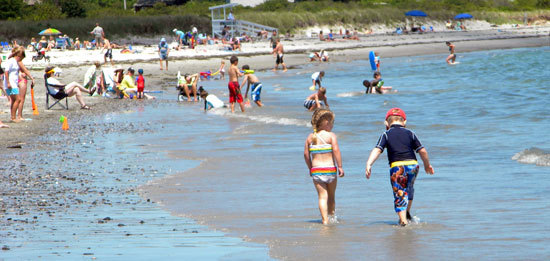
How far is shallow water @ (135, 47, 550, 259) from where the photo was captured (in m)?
6.34

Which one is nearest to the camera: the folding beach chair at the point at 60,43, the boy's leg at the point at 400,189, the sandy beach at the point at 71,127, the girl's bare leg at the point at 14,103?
the boy's leg at the point at 400,189

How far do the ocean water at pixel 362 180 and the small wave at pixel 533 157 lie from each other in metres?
0.02

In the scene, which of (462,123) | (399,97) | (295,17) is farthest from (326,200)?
(295,17)

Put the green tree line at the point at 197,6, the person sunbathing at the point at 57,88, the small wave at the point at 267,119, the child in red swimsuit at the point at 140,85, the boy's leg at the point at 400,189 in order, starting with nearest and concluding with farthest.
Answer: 1. the boy's leg at the point at 400,189
2. the small wave at the point at 267,119
3. the person sunbathing at the point at 57,88
4. the child in red swimsuit at the point at 140,85
5. the green tree line at the point at 197,6

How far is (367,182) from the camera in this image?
9367 millimetres

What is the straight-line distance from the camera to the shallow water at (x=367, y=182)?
634cm

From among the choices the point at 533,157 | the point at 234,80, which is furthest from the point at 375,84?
the point at 533,157

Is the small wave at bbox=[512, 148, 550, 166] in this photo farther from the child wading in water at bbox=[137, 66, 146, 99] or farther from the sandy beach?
the child wading in water at bbox=[137, 66, 146, 99]

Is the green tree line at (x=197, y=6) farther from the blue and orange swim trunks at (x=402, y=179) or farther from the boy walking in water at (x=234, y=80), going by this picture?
the blue and orange swim trunks at (x=402, y=179)

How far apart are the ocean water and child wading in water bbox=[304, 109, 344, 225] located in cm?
30

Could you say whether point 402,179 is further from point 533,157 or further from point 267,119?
point 267,119

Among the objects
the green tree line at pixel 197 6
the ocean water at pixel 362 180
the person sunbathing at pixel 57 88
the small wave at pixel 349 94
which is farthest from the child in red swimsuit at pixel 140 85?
the green tree line at pixel 197 6

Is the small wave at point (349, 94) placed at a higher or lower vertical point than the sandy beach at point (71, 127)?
lower

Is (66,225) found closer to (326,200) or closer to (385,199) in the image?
(326,200)
